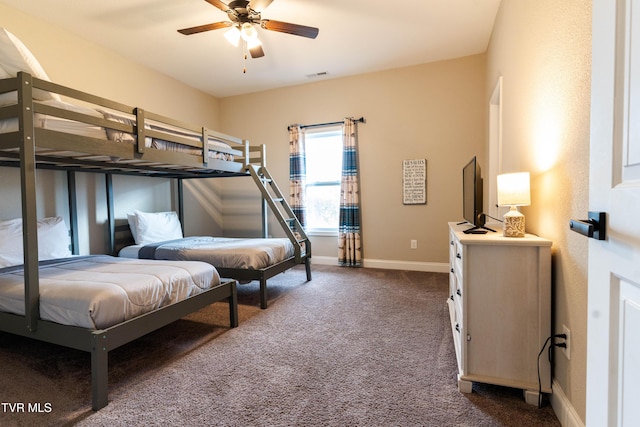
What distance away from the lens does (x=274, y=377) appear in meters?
1.63

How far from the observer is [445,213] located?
3756mm

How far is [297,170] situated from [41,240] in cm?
284

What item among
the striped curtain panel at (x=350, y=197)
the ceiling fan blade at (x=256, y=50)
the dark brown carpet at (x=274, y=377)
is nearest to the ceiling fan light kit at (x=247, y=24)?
the ceiling fan blade at (x=256, y=50)

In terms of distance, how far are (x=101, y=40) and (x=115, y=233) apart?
2.07 meters

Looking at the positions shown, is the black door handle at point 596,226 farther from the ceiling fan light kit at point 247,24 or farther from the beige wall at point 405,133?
the beige wall at point 405,133

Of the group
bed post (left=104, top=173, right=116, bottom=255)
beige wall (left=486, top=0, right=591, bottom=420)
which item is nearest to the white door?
beige wall (left=486, top=0, right=591, bottom=420)

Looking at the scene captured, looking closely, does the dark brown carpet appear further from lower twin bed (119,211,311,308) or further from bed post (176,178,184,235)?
bed post (176,178,184,235)

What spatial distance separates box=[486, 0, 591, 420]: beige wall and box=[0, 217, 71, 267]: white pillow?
11.3ft

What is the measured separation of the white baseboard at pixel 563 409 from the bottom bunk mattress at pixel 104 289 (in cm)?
204

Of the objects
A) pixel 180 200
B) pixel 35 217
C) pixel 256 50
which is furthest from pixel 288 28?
pixel 180 200

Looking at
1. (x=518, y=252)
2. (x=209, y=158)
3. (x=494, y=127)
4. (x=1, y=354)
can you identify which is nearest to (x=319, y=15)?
(x=209, y=158)

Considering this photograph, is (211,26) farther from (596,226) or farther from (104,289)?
(596,226)

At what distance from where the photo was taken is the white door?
56 centimetres

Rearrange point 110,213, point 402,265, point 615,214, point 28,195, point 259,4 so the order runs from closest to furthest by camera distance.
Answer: point 615,214
point 28,195
point 259,4
point 110,213
point 402,265
